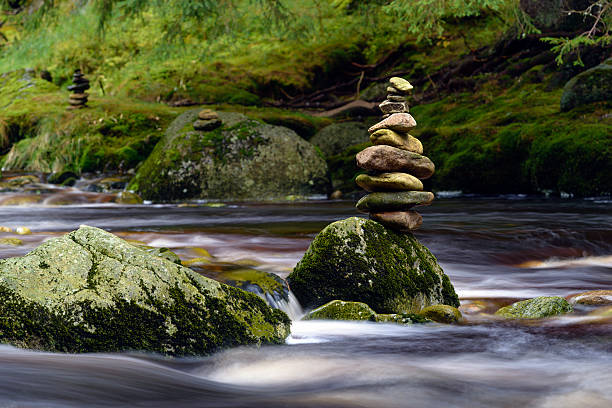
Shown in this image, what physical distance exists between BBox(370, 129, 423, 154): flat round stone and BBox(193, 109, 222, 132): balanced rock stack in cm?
894

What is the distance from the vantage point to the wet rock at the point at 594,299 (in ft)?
15.0

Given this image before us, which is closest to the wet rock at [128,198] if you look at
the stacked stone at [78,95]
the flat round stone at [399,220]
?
the stacked stone at [78,95]

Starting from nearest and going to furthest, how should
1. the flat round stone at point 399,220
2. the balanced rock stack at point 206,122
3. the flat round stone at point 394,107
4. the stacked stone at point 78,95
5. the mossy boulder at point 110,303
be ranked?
1. the mossy boulder at point 110,303
2. the flat round stone at point 399,220
3. the flat round stone at point 394,107
4. the balanced rock stack at point 206,122
5. the stacked stone at point 78,95

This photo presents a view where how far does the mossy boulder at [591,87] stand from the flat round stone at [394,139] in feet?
29.6

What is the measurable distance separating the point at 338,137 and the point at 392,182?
12.1m

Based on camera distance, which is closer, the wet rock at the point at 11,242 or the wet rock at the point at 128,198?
the wet rock at the point at 11,242

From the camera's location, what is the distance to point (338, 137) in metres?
17.1

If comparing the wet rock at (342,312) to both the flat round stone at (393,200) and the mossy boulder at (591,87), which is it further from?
the mossy boulder at (591,87)

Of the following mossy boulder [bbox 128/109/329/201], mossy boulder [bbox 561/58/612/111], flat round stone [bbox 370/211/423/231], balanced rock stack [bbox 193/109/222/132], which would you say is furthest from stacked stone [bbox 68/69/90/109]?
flat round stone [bbox 370/211/423/231]

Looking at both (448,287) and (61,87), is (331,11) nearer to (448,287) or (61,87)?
(61,87)

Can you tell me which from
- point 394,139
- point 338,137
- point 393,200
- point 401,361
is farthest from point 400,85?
point 338,137

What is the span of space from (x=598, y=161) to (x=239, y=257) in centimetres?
782

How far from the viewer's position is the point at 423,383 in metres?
3.05

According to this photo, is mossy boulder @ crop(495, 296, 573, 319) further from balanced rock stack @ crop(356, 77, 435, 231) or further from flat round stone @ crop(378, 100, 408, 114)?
flat round stone @ crop(378, 100, 408, 114)
